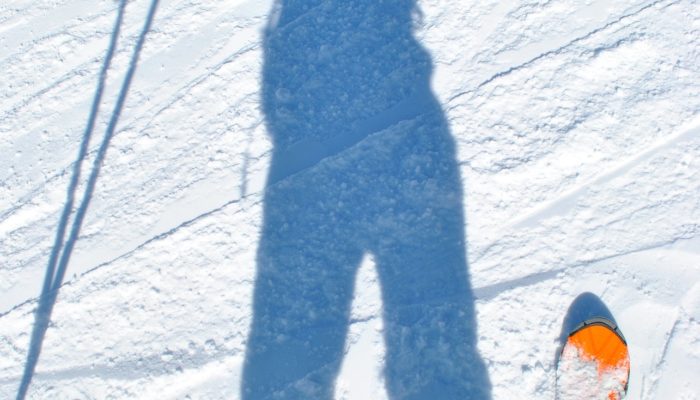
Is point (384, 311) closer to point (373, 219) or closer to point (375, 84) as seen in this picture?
point (373, 219)

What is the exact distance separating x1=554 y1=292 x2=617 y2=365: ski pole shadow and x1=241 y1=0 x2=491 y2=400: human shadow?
442 millimetres

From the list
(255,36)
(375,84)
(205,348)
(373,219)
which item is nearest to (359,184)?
(373,219)

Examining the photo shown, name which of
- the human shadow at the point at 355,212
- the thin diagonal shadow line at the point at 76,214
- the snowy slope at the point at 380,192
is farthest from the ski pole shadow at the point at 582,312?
the thin diagonal shadow line at the point at 76,214

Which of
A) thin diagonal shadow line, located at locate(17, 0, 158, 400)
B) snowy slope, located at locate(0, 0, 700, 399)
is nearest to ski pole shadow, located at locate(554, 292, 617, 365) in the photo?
snowy slope, located at locate(0, 0, 700, 399)

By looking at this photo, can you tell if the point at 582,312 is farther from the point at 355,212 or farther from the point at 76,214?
the point at 76,214

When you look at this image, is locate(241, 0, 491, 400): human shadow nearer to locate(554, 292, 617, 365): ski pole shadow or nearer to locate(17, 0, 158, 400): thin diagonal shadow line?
locate(554, 292, 617, 365): ski pole shadow

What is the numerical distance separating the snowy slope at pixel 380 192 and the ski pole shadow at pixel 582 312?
0.04 meters

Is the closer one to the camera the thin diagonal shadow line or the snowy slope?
the snowy slope

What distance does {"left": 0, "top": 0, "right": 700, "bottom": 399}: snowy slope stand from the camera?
2934mm

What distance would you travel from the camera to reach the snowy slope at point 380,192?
9.62ft

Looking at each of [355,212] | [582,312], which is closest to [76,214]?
[355,212]

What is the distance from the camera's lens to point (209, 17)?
4402 millimetres

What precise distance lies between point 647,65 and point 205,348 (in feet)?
9.71

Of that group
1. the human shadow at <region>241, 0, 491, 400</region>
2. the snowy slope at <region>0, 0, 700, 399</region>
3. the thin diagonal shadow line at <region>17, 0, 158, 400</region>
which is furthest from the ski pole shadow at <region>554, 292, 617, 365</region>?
the thin diagonal shadow line at <region>17, 0, 158, 400</region>
